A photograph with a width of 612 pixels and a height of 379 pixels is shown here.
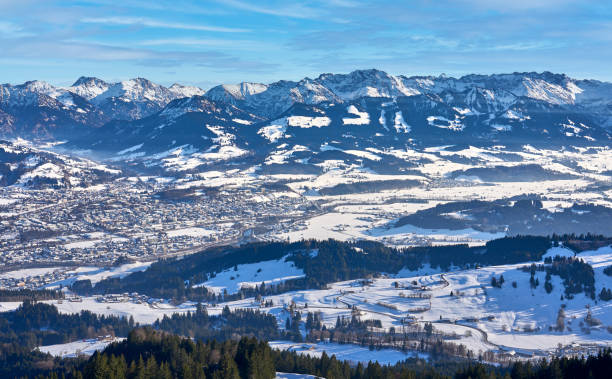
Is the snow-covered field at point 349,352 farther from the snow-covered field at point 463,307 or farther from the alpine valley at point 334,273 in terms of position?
the alpine valley at point 334,273

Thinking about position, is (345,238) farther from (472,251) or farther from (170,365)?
(170,365)

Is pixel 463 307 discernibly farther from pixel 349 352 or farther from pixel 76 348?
pixel 76 348

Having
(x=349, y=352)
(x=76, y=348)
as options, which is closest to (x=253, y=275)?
(x=76, y=348)

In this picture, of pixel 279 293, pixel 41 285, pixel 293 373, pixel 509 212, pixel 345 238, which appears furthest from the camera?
pixel 509 212

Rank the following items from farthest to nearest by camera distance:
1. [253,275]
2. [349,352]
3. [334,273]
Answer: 1. [253,275]
2. [334,273]
3. [349,352]

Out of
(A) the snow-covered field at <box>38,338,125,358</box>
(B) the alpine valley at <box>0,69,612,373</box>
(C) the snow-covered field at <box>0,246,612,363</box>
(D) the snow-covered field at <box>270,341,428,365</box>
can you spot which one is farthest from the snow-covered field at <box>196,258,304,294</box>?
(D) the snow-covered field at <box>270,341,428,365</box>

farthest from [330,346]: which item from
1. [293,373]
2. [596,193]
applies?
[596,193]

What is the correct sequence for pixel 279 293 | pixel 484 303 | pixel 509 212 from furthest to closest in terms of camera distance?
pixel 509 212
pixel 279 293
pixel 484 303

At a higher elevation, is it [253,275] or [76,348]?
[253,275]

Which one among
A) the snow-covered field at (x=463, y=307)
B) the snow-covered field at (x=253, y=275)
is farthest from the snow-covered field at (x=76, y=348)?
the snow-covered field at (x=253, y=275)

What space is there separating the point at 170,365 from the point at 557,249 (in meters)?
66.3

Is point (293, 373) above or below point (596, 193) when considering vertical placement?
below

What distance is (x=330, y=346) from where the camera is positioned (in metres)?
79.1

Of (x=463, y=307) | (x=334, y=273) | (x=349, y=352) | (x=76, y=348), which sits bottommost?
(x=349, y=352)
